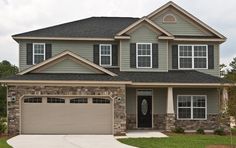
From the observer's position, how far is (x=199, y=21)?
91.8 feet

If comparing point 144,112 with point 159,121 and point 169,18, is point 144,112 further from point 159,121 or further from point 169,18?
point 169,18

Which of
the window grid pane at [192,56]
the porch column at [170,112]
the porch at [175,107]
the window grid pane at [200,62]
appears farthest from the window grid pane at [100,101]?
the window grid pane at [200,62]

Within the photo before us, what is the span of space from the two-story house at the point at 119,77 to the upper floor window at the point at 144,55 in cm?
6

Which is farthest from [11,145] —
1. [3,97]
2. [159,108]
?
[3,97]

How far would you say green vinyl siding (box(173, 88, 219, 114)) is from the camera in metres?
27.2

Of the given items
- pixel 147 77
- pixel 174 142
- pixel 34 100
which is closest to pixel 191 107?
pixel 147 77

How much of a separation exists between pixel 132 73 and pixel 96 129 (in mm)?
4842

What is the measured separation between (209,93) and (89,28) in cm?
929

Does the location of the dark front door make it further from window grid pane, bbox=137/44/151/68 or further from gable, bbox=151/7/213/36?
gable, bbox=151/7/213/36

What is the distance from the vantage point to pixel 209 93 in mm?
27375

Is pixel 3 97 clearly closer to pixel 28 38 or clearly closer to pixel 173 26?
pixel 28 38

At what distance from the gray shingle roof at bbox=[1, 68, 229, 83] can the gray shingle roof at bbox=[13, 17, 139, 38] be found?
2922mm

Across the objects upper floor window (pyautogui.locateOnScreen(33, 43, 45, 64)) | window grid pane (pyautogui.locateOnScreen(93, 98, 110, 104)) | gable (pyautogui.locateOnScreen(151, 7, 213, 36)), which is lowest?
window grid pane (pyautogui.locateOnScreen(93, 98, 110, 104))

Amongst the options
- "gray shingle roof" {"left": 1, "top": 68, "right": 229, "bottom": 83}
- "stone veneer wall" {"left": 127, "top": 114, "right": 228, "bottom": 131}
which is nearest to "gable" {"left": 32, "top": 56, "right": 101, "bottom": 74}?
"gray shingle roof" {"left": 1, "top": 68, "right": 229, "bottom": 83}
